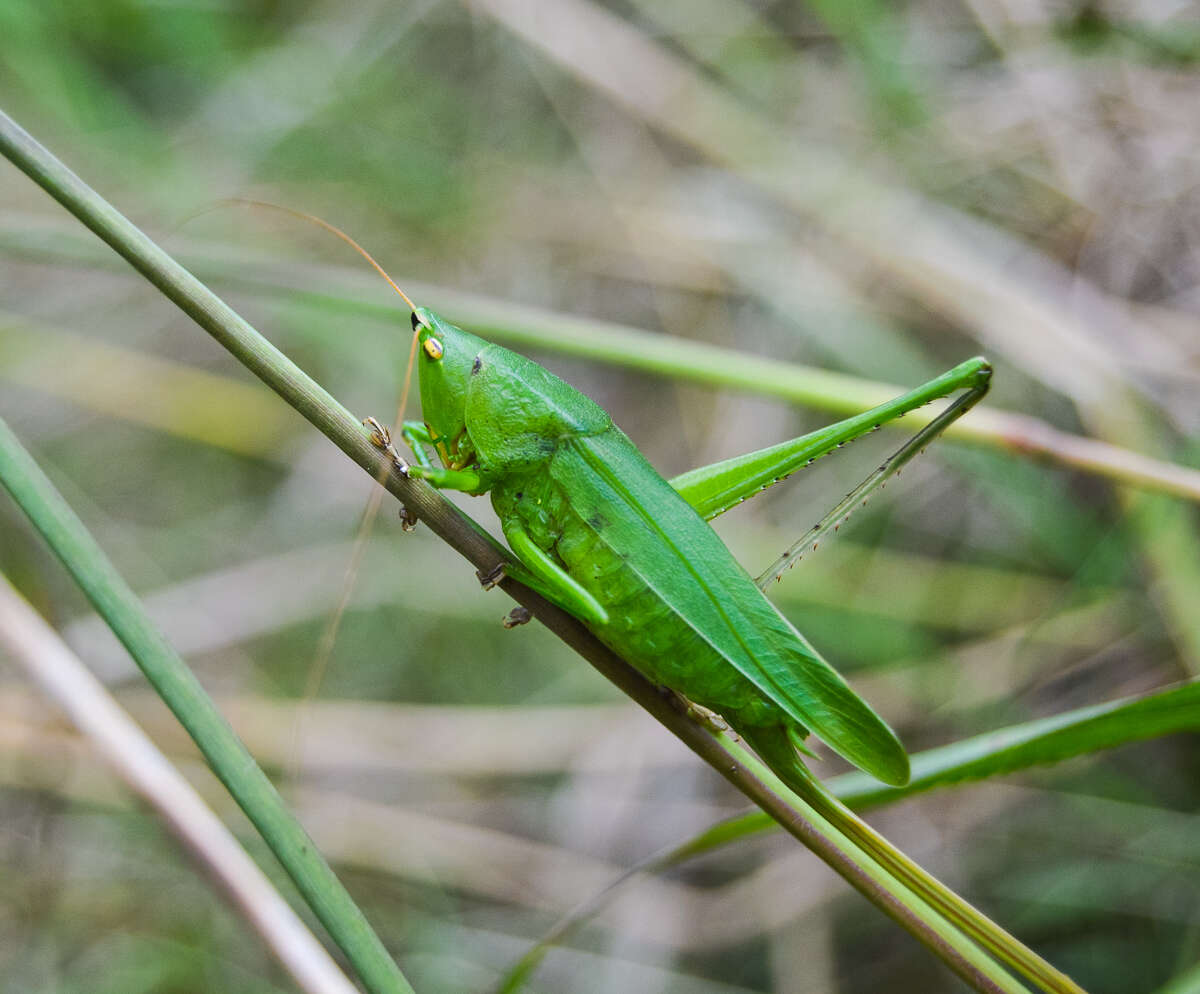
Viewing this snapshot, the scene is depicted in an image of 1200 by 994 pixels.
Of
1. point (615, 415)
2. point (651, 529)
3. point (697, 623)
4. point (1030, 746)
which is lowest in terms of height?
point (1030, 746)

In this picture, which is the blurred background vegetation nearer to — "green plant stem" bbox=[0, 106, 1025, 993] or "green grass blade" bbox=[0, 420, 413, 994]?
"green plant stem" bbox=[0, 106, 1025, 993]

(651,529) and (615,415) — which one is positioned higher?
(615,415)

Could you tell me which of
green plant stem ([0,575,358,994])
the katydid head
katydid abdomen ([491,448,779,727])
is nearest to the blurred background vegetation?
the katydid head

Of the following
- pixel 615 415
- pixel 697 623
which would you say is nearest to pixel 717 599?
pixel 697 623

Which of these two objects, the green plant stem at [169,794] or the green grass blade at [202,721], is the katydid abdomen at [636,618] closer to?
the green grass blade at [202,721]

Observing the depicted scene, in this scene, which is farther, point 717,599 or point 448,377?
point 448,377

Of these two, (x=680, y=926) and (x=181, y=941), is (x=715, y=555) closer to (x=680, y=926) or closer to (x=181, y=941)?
(x=680, y=926)

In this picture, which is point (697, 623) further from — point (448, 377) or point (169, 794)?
point (169, 794)
